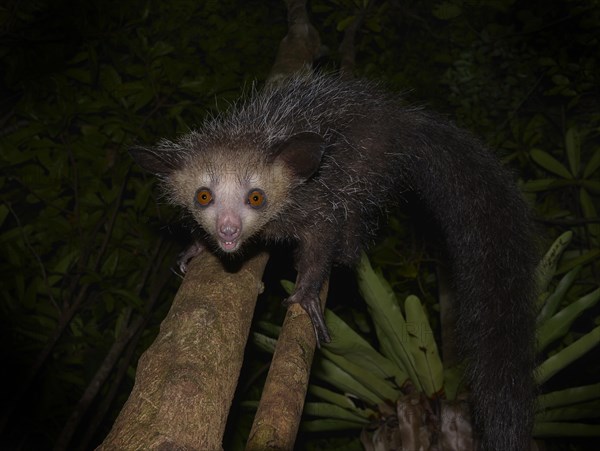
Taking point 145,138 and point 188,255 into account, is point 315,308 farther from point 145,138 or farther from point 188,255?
point 145,138

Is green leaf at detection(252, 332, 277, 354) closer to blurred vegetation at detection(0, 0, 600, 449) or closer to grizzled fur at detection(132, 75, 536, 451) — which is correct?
grizzled fur at detection(132, 75, 536, 451)

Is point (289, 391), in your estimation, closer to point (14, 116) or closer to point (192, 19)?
point (14, 116)

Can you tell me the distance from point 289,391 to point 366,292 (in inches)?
44.9

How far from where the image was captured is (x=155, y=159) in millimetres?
2508

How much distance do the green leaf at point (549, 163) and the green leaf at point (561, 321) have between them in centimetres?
98

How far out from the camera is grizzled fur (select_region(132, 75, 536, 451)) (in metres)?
2.22

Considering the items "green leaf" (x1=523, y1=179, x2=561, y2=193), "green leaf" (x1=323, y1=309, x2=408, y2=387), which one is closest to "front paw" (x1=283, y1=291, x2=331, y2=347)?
"green leaf" (x1=323, y1=309, x2=408, y2=387)

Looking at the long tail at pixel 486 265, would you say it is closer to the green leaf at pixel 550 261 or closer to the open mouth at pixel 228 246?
the green leaf at pixel 550 261

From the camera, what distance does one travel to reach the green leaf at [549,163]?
3295mm

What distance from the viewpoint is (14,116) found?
11.4ft

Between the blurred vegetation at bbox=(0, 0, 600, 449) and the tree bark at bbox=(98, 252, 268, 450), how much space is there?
4.58 ft

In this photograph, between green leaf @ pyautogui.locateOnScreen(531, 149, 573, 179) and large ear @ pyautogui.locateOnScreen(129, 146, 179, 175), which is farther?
green leaf @ pyautogui.locateOnScreen(531, 149, 573, 179)

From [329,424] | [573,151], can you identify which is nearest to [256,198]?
[329,424]

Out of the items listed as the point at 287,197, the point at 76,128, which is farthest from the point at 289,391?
the point at 76,128
